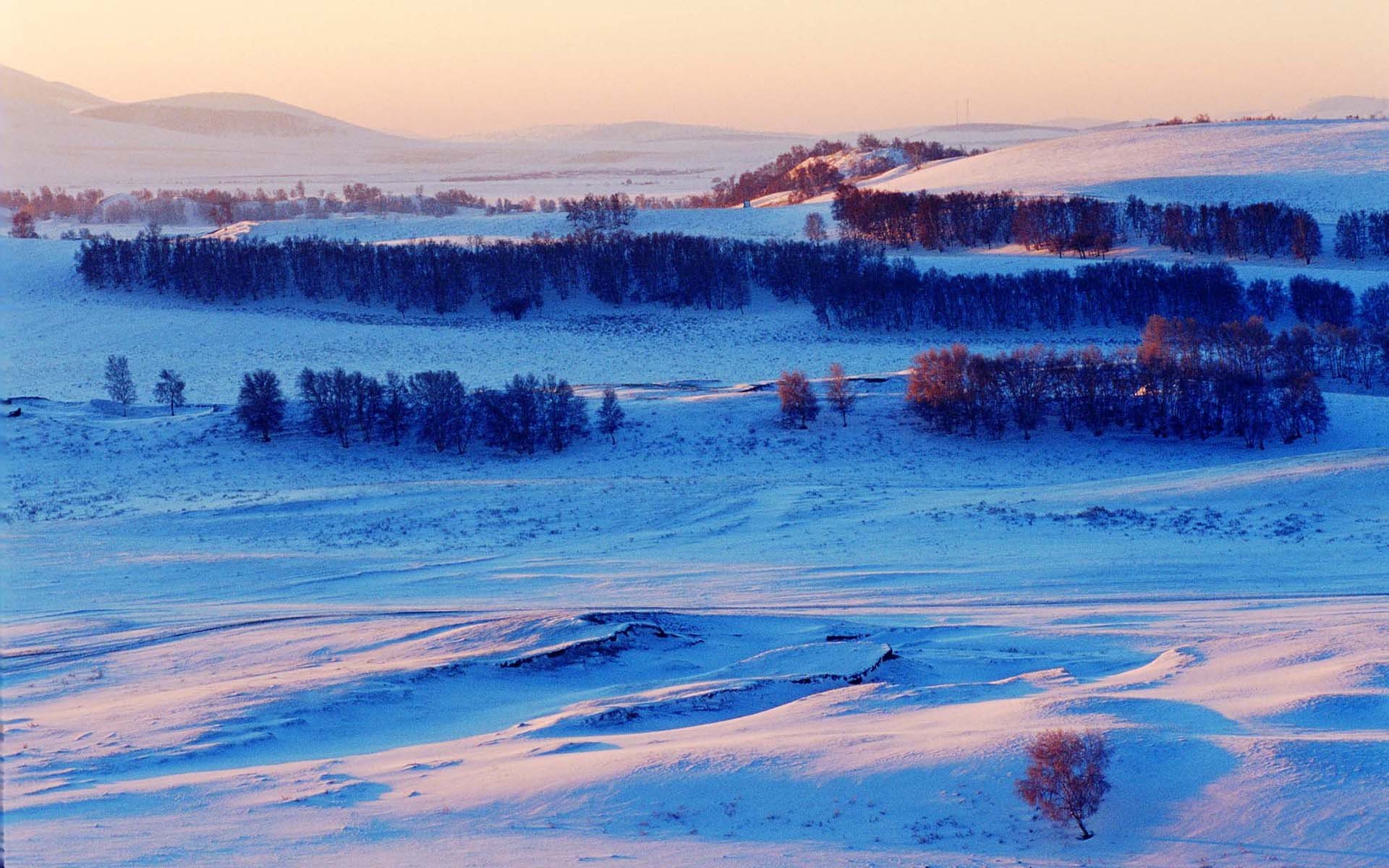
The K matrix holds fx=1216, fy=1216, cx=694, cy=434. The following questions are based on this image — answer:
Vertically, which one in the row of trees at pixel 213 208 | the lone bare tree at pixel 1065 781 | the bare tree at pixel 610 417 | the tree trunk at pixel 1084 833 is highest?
the row of trees at pixel 213 208

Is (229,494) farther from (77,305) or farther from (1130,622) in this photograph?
(77,305)

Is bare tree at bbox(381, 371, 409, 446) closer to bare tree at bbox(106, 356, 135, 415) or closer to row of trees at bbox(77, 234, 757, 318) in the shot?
bare tree at bbox(106, 356, 135, 415)

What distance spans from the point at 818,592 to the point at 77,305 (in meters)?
67.3

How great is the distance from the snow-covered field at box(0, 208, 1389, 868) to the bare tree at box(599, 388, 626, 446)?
3.12ft

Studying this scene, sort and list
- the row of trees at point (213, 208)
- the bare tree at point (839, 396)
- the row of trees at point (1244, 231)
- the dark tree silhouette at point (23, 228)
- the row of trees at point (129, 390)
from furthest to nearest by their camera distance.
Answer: the row of trees at point (213, 208)
the dark tree silhouette at point (23, 228)
the row of trees at point (1244, 231)
the row of trees at point (129, 390)
the bare tree at point (839, 396)

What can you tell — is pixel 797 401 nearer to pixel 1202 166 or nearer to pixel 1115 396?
pixel 1115 396

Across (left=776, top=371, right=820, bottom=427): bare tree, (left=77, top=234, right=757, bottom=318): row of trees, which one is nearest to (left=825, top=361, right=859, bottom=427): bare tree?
(left=776, top=371, right=820, bottom=427): bare tree

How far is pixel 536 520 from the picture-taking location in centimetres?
3072

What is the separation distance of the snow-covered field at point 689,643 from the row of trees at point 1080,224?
1736 inches

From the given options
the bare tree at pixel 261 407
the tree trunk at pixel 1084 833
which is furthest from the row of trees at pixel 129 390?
the tree trunk at pixel 1084 833

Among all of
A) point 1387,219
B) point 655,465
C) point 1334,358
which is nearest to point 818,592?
point 655,465

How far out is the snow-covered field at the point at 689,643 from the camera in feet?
40.4

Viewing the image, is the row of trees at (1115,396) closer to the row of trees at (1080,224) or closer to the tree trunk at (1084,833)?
the tree trunk at (1084,833)

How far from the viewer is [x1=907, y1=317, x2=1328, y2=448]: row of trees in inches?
1666
